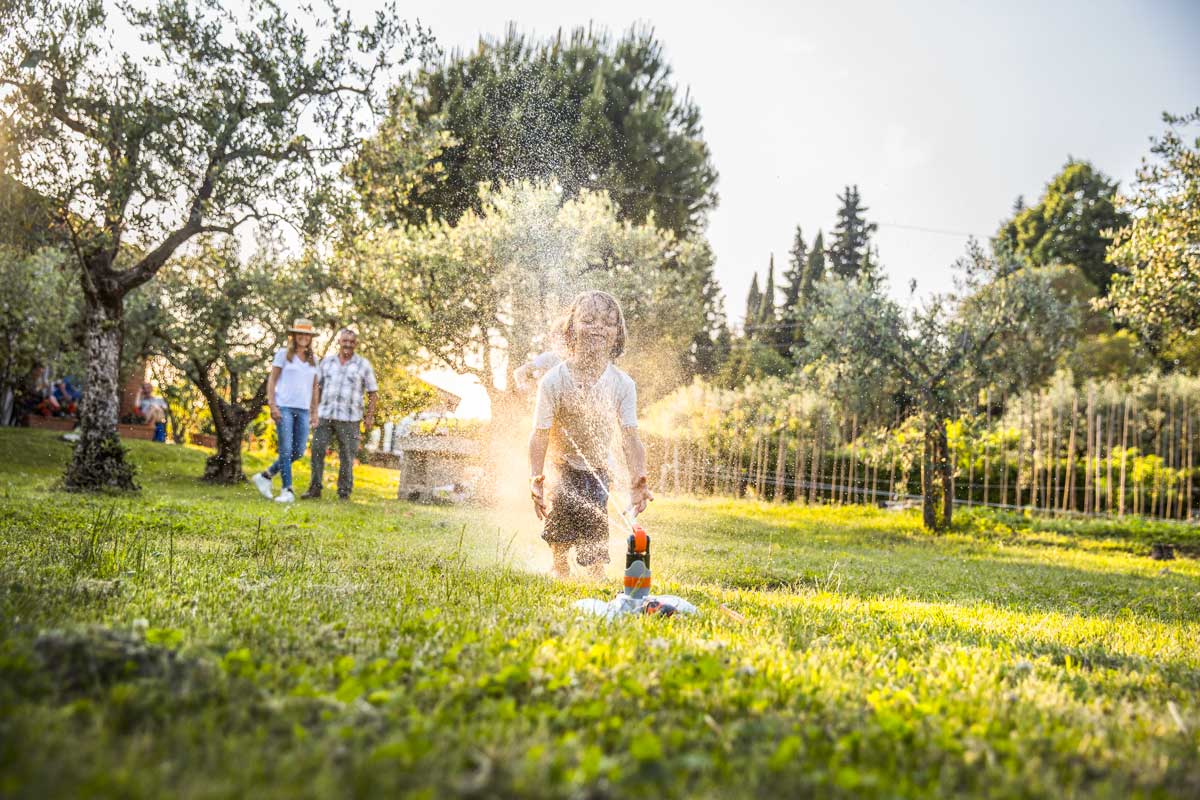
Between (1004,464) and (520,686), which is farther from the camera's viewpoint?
(1004,464)

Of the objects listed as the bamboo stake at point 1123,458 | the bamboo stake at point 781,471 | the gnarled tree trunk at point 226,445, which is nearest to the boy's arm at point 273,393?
the gnarled tree trunk at point 226,445

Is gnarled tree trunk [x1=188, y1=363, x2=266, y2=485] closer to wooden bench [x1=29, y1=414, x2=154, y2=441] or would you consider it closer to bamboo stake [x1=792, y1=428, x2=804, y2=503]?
wooden bench [x1=29, y1=414, x2=154, y2=441]

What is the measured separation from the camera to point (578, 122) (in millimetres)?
25453

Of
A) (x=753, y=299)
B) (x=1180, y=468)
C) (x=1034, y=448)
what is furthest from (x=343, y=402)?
(x=753, y=299)

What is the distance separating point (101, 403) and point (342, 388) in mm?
3341

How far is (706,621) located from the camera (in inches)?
161

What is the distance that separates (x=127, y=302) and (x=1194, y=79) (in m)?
19.6

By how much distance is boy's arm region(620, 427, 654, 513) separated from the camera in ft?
18.1

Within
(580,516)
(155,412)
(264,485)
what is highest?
(155,412)

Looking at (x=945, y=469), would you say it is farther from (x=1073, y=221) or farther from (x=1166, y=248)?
(x=1073, y=221)

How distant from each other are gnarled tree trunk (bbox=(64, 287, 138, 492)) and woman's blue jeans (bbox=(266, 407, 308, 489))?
81.6 inches

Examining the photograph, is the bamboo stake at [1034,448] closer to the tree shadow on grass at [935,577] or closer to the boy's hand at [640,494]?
the tree shadow on grass at [935,577]

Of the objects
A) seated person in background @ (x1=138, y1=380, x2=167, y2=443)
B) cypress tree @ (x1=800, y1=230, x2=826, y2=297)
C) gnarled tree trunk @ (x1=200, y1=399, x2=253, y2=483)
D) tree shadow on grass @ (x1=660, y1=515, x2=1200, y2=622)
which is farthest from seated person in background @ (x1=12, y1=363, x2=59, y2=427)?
cypress tree @ (x1=800, y1=230, x2=826, y2=297)

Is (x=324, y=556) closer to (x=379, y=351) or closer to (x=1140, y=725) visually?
(x=1140, y=725)
